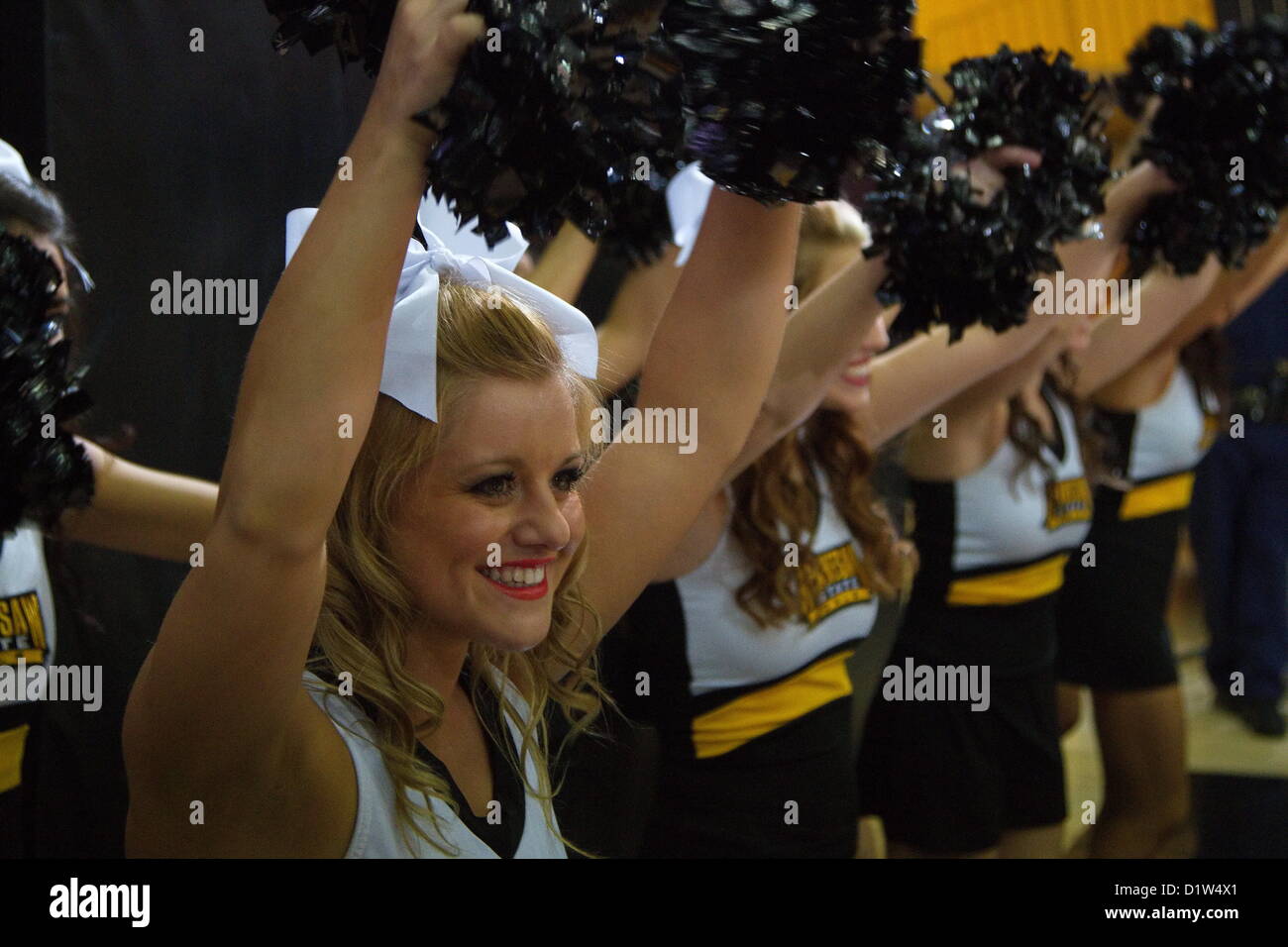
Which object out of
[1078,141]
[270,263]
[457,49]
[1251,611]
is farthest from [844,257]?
[1251,611]

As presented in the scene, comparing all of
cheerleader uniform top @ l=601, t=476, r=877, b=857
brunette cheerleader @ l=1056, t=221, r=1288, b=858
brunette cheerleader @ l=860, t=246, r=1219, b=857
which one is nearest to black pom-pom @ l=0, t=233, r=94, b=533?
cheerleader uniform top @ l=601, t=476, r=877, b=857

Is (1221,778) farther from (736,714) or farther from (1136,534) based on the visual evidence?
(736,714)

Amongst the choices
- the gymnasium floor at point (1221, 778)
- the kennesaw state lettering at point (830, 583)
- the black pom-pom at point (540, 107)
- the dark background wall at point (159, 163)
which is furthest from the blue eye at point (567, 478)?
the gymnasium floor at point (1221, 778)

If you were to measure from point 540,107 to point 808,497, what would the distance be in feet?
2.62

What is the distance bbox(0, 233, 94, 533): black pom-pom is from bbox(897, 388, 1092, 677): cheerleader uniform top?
4.08 feet

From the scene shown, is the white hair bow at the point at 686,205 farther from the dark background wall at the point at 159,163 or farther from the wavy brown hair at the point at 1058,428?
the wavy brown hair at the point at 1058,428

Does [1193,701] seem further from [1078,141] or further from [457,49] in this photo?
[457,49]

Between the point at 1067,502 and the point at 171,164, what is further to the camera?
the point at 1067,502

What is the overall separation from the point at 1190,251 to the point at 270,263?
96 centimetres

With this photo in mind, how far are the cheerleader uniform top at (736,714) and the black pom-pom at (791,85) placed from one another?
1.88 ft

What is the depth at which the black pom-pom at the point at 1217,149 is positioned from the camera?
1.34 m

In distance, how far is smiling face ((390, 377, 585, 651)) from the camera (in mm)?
776

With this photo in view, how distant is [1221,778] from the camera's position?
8.23 feet

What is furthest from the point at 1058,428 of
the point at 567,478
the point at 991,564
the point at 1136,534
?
the point at 567,478
